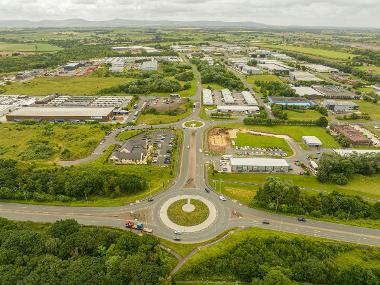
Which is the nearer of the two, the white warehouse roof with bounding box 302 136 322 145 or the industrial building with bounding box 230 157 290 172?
the industrial building with bounding box 230 157 290 172

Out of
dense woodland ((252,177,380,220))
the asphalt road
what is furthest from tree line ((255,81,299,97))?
the asphalt road

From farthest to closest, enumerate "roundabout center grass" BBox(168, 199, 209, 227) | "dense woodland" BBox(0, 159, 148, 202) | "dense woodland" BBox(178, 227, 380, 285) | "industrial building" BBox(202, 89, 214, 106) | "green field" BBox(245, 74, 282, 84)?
"green field" BBox(245, 74, 282, 84) → "industrial building" BBox(202, 89, 214, 106) → "dense woodland" BBox(0, 159, 148, 202) → "roundabout center grass" BBox(168, 199, 209, 227) → "dense woodland" BBox(178, 227, 380, 285)

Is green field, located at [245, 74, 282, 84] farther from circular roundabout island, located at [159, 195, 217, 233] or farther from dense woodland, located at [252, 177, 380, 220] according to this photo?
circular roundabout island, located at [159, 195, 217, 233]

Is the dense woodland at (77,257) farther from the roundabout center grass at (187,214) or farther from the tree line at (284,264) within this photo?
the roundabout center grass at (187,214)

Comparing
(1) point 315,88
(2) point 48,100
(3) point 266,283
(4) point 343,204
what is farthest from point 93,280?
(1) point 315,88

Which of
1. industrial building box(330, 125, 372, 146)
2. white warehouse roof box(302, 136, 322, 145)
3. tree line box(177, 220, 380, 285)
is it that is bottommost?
tree line box(177, 220, 380, 285)

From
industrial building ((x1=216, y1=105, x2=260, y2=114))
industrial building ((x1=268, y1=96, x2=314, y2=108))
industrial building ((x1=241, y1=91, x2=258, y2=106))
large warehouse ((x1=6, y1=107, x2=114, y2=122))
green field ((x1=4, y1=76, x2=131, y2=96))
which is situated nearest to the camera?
large warehouse ((x1=6, y1=107, x2=114, y2=122))
